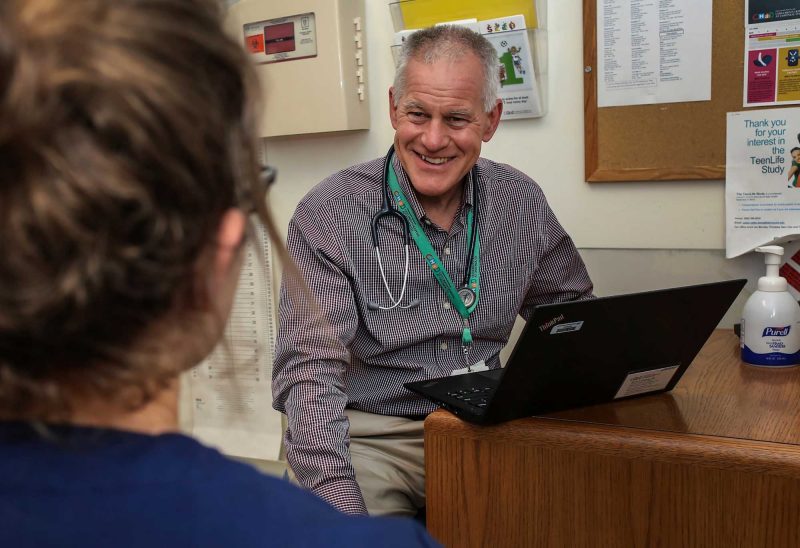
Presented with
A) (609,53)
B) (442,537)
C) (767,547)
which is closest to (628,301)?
(767,547)

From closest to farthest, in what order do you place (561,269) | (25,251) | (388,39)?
(25,251) < (561,269) < (388,39)

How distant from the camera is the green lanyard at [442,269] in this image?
5.47 feet

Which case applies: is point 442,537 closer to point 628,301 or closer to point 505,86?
point 628,301

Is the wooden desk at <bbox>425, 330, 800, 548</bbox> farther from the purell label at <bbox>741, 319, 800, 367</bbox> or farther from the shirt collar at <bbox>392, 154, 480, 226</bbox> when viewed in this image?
the shirt collar at <bbox>392, 154, 480, 226</bbox>

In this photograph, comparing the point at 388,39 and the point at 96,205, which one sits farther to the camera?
the point at 388,39

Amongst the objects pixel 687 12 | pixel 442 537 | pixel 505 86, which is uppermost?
pixel 687 12

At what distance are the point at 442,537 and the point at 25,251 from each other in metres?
0.95

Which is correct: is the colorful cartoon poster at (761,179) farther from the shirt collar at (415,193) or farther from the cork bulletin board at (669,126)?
the shirt collar at (415,193)

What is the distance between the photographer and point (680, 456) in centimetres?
108

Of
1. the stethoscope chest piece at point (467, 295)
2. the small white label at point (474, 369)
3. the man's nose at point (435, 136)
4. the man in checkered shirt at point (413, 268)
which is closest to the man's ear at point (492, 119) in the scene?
the man in checkered shirt at point (413, 268)

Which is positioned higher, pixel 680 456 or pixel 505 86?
pixel 505 86

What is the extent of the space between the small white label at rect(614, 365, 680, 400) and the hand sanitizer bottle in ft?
0.93

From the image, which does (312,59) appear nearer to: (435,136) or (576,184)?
(435,136)

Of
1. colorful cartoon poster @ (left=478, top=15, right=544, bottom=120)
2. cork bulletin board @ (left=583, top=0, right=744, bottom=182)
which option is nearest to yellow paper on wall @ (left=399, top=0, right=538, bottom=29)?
colorful cartoon poster @ (left=478, top=15, right=544, bottom=120)
